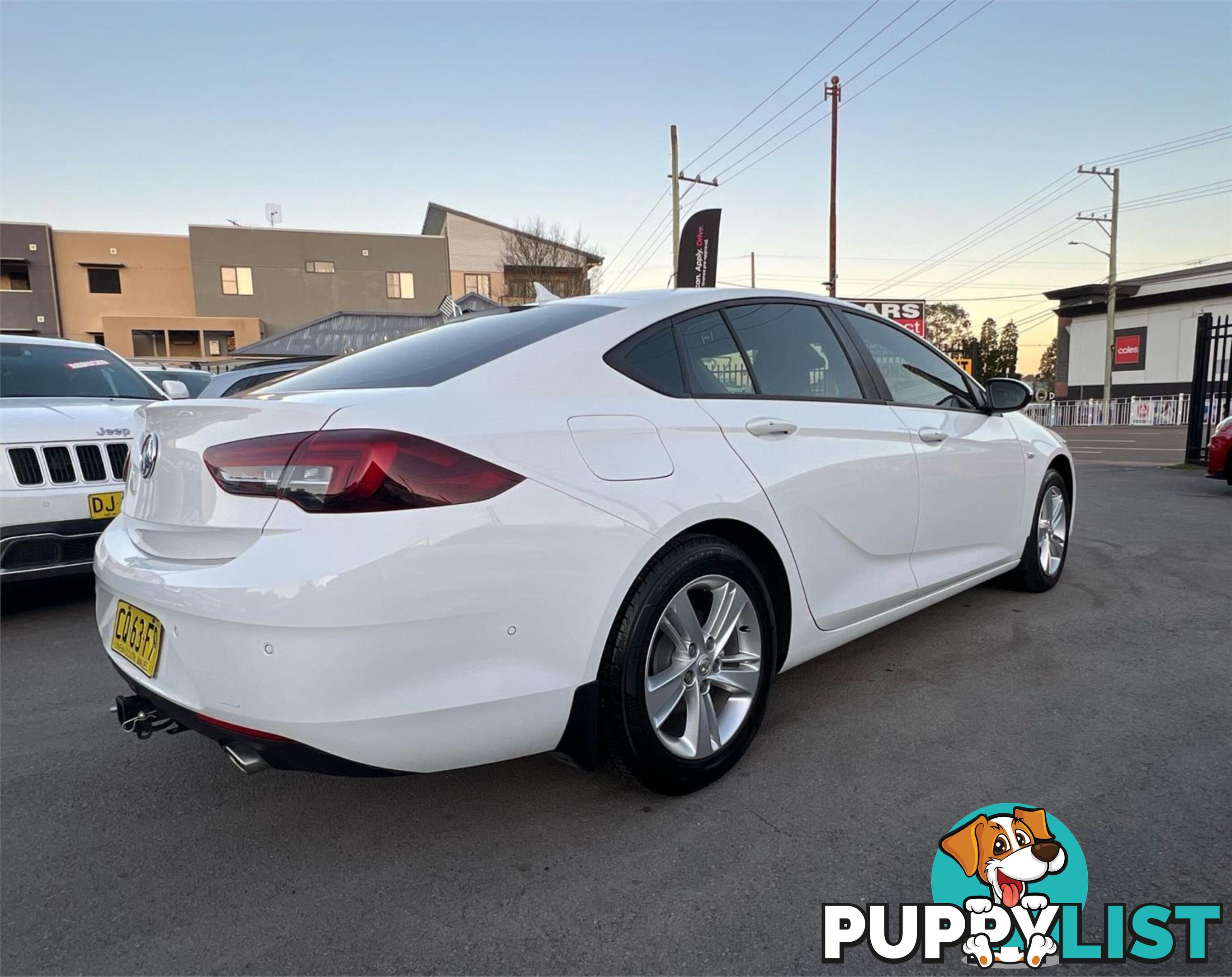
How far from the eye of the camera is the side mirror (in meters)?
3.81

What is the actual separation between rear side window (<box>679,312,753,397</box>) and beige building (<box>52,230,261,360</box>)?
39336 mm

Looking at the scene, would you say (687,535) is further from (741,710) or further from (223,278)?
(223,278)

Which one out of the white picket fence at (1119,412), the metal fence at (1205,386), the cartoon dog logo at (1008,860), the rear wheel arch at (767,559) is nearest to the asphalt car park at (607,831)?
the cartoon dog logo at (1008,860)

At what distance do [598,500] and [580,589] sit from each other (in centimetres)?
23

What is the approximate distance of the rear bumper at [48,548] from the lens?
3799 millimetres

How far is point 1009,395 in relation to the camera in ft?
12.6

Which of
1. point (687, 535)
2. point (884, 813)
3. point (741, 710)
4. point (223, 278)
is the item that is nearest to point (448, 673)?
point (687, 535)

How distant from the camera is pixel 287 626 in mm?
1664

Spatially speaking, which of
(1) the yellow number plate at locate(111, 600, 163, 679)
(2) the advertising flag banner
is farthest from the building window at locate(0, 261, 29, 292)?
(1) the yellow number plate at locate(111, 600, 163, 679)

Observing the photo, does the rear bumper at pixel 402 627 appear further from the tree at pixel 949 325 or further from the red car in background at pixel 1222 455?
the tree at pixel 949 325

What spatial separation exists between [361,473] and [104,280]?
4393 centimetres

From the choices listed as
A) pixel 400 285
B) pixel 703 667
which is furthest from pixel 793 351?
pixel 400 285

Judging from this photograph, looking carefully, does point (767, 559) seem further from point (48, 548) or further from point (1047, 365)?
point (1047, 365)

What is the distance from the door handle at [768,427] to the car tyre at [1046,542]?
2.21 meters
